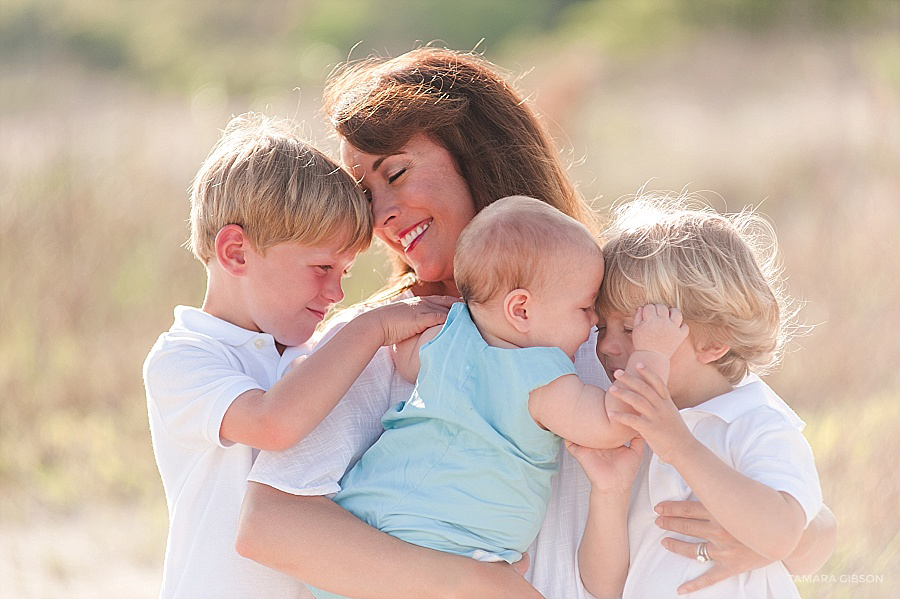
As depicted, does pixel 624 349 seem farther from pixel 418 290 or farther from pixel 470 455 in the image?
pixel 418 290

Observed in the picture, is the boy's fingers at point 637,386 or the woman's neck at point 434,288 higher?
the woman's neck at point 434,288

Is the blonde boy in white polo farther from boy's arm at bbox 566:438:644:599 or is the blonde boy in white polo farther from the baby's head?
boy's arm at bbox 566:438:644:599

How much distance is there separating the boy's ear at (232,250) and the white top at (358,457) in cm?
48

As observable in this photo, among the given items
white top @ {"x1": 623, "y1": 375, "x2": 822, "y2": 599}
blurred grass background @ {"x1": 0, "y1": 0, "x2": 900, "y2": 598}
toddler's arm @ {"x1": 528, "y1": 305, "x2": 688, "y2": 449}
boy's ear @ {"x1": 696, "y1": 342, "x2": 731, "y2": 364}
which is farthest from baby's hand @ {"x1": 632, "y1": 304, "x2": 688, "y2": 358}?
blurred grass background @ {"x1": 0, "y1": 0, "x2": 900, "y2": 598}

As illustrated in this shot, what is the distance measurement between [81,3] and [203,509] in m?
27.1

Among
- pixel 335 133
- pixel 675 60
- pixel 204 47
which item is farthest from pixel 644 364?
pixel 204 47

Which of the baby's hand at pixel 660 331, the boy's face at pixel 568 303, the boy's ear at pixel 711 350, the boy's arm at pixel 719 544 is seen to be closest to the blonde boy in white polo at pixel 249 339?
the boy's face at pixel 568 303

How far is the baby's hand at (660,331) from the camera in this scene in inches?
88.0

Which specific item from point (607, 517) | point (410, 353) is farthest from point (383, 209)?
point (607, 517)

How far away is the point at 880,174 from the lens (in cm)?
741

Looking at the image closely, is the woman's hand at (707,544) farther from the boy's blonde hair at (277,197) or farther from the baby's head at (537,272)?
the boy's blonde hair at (277,197)

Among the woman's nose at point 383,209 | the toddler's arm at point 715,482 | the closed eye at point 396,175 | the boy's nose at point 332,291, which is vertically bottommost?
the toddler's arm at point 715,482

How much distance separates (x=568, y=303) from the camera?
7.59 feet

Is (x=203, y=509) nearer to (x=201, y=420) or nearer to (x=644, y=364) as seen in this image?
(x=201, y=420)
